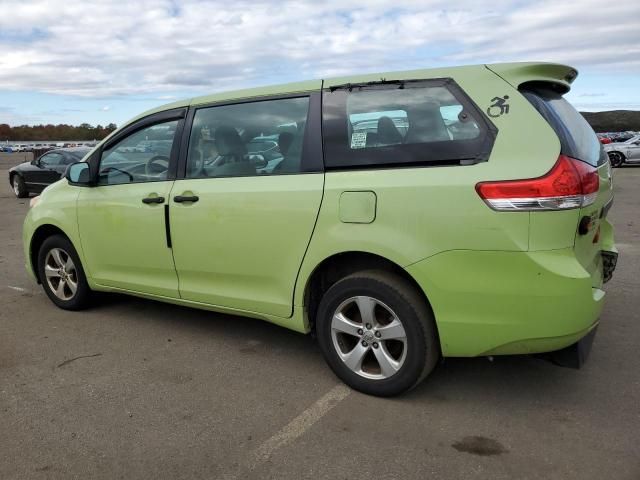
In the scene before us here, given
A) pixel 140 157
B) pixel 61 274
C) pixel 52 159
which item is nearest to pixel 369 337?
pixel 140 157

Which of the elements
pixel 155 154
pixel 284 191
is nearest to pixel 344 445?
pixel 284 191

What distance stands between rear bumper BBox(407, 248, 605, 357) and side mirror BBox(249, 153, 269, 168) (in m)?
1.24

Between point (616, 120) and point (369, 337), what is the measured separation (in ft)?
446

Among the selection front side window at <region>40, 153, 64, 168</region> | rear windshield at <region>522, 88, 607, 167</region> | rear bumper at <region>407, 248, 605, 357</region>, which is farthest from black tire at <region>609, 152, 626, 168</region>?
rear bumper at <region>407, 248, 605, 357</region>

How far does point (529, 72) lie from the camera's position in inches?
117

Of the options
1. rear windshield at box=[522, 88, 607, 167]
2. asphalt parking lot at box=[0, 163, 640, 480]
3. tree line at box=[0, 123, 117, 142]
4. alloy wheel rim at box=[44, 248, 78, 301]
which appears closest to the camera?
asphalt parking lot at box=[0, 163, 640, 480]

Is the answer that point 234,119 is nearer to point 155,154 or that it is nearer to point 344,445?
point 155,154

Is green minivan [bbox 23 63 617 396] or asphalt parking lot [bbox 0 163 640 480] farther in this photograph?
green minivan [bbox 23 63 617 396]

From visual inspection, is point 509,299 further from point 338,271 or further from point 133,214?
point 133,214

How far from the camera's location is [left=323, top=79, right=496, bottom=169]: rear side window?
2.87m

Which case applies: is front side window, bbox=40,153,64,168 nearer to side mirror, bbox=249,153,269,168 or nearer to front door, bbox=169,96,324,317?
front door, bbox=169,96,324,317

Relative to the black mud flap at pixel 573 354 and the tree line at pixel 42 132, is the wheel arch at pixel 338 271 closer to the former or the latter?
the black mud flap at pixel 573 354

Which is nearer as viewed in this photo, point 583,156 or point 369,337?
point 583,156

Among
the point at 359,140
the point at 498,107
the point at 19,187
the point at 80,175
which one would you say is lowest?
the point at 19,187
